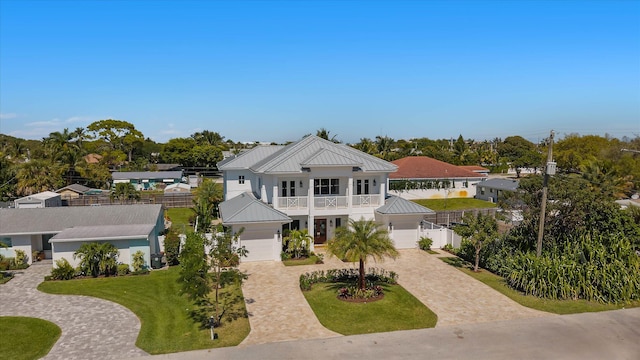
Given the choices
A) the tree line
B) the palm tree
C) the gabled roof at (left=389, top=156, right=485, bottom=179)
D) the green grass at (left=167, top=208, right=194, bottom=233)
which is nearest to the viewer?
the palm tree

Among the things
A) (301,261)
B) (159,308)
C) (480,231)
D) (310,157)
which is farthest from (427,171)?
(159,308)

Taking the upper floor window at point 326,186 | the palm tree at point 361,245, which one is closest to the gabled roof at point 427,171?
the upper floor window at point 326,186

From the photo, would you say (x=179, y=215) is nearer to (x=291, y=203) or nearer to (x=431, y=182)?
(x=291, y=203)

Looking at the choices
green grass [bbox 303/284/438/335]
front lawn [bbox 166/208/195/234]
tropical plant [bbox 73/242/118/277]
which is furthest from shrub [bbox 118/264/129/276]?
front lawn [bbox 166/208/195/234]

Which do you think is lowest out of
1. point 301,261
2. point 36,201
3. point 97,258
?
point 301,261

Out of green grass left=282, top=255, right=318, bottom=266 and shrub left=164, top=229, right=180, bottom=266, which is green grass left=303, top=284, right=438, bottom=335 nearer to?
green grass left=282, top=255, right=318, bottom=266
